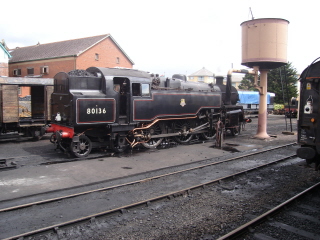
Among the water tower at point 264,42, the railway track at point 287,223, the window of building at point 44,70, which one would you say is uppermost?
the window of building at point 44,70

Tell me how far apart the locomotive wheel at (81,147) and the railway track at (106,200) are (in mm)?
3293

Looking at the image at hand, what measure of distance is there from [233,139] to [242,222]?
986cm

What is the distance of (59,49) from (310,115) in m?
32.9

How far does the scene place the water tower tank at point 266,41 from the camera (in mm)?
13094

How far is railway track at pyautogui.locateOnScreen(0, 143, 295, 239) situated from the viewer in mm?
4804

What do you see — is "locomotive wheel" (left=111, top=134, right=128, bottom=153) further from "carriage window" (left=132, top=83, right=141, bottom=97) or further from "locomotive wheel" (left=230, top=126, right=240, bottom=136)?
"locomotive wheel" (left=230, top=126, right=240, bottom=136)

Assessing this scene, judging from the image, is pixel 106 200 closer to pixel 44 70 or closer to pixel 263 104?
pixel 263 104

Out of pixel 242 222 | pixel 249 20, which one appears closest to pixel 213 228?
pixel 242 222

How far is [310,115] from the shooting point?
19.7 feet

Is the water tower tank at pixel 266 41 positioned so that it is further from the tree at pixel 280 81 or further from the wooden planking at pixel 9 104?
the tree at pixel 280 81

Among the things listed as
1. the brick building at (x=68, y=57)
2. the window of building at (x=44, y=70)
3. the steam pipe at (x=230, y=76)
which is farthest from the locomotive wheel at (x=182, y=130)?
the window of building at (x=44, y=70)

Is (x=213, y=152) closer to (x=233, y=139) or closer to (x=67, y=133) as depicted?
(x=233, y=139)

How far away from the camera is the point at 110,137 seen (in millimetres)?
10258

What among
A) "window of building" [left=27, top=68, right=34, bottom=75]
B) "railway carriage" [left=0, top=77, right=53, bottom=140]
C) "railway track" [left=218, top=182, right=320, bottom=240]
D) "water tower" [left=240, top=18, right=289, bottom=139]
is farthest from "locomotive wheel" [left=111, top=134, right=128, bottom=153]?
"window of building" [left=27, top=68, right=34, bottom=75]
